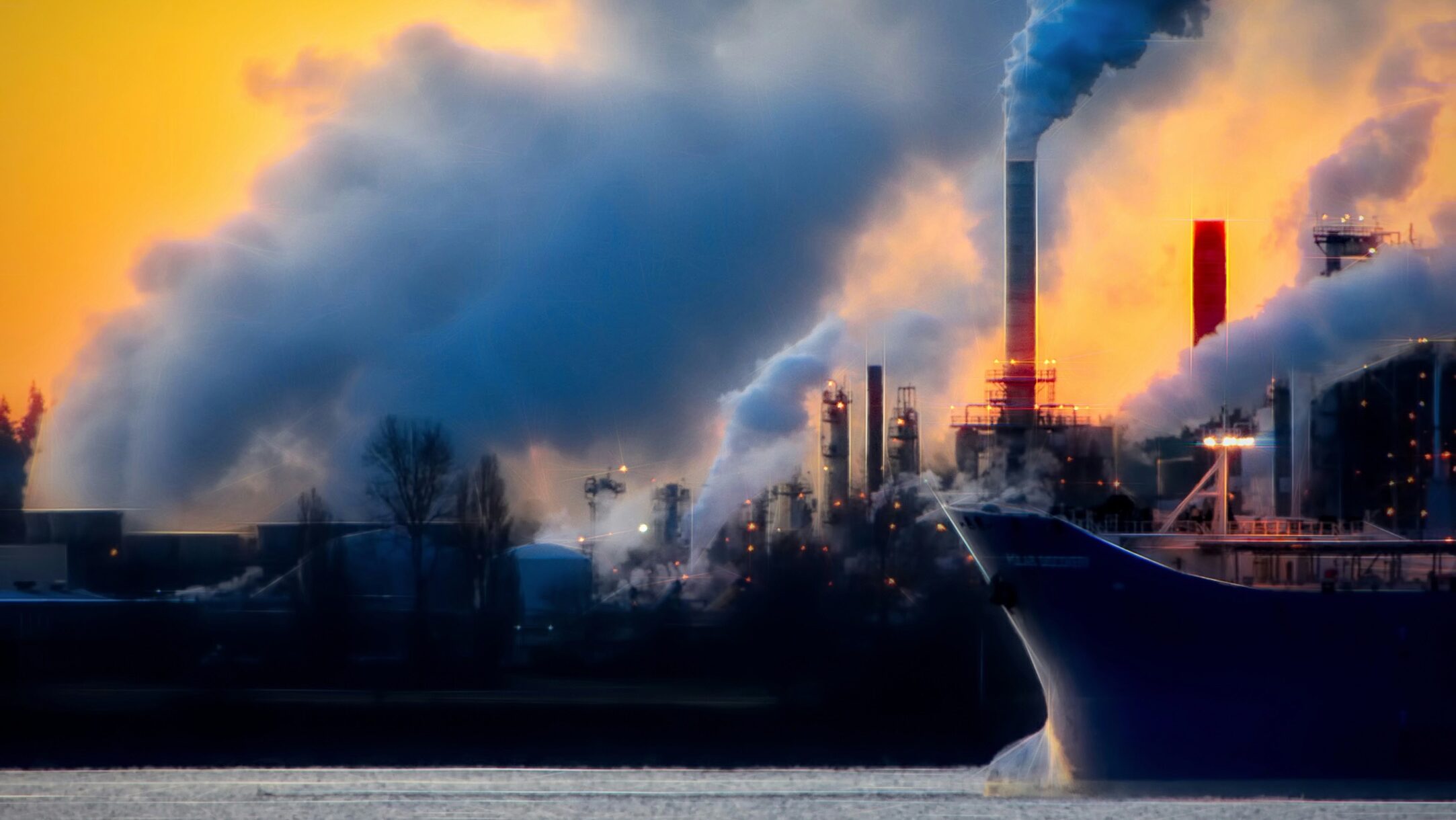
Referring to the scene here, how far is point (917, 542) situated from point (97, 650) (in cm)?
1631

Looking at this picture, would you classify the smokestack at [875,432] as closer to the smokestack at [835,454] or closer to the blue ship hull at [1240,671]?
the smokestack at [835,454]

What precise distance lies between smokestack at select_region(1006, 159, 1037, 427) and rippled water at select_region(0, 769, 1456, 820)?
12.1m

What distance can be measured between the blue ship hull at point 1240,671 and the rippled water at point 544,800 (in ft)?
15.8

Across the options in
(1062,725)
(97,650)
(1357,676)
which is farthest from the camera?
(97,650)

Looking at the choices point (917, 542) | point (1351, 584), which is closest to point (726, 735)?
point (917, 542)

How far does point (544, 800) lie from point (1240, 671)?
9131mm

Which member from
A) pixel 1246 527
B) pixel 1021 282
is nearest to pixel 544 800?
pixel 1246 527

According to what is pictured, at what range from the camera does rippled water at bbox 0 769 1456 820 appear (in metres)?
8.56

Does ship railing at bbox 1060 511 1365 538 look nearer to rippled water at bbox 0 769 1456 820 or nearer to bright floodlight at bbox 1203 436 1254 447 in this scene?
bright floodlight at bbox 1203 436 1254 447

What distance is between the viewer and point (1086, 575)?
52.4 feet

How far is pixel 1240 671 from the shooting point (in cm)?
1545

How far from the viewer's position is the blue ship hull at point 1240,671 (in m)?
15.3

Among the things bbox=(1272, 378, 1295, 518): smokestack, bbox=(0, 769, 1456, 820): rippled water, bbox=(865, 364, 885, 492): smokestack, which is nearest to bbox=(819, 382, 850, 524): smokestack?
bbox=(865, 364, 885, 492): smokestack

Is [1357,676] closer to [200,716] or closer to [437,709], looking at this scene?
[437,709]
